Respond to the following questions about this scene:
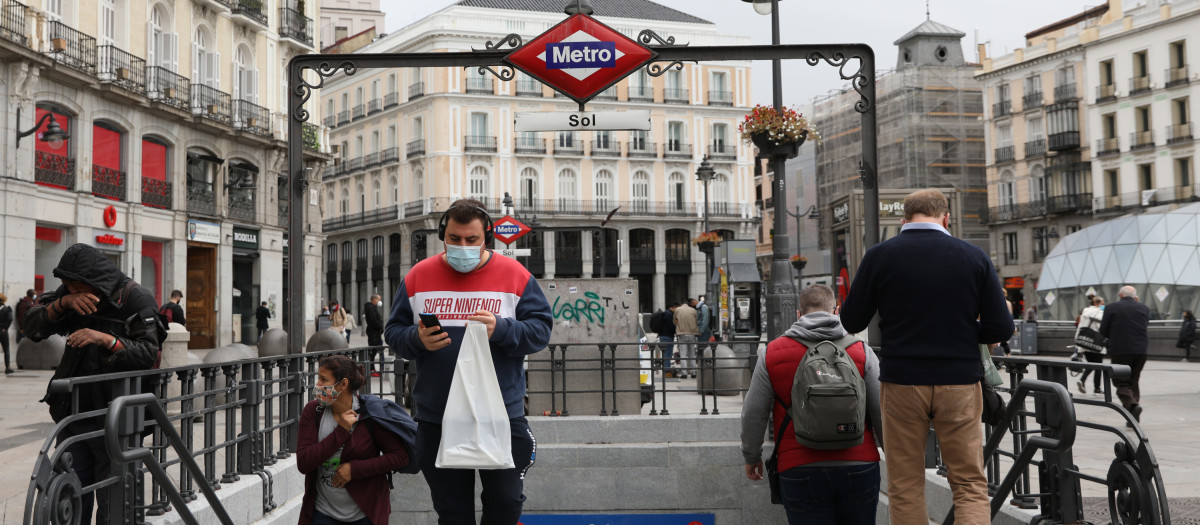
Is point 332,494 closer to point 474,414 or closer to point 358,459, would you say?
point 358,459

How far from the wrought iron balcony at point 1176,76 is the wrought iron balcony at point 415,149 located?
3915 cm

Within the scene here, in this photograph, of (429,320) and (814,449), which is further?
(814,449)

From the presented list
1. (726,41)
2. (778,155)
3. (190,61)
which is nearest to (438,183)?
(726,41)

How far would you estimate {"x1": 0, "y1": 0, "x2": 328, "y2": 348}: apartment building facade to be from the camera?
79.0ft

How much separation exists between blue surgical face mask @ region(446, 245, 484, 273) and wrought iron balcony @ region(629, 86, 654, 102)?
60.4 m

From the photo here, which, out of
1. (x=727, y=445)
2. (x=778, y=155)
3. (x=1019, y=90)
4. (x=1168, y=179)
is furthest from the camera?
(x=1019, y=90)

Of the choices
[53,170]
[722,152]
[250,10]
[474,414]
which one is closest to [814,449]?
[474,414]

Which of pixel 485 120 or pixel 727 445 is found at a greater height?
pixel 485 120

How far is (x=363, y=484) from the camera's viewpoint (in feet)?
17.8

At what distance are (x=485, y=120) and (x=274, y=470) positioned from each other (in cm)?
5620

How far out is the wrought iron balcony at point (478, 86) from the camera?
205 feet

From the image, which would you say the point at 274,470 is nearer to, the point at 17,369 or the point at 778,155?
the point at 778,155

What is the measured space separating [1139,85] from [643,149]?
1055 inches

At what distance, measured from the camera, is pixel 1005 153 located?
59.5 meters
